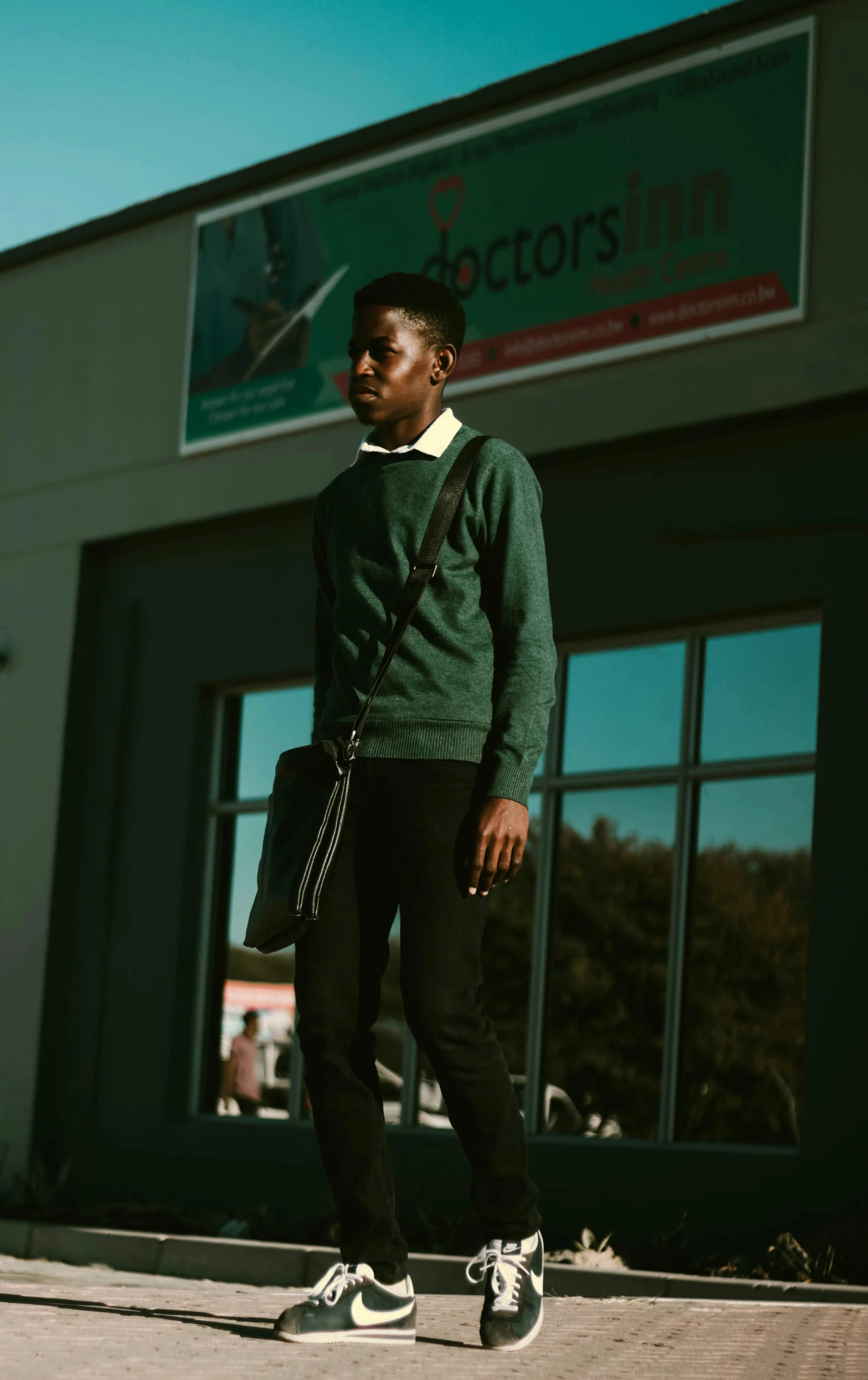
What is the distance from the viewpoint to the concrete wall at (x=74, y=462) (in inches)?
440

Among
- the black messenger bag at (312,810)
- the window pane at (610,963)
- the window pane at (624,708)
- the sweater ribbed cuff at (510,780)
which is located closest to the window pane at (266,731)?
the window pane at (624,708)

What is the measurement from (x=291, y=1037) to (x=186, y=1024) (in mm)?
672

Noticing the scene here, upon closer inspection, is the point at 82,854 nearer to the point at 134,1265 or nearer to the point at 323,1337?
the point at 134,1265

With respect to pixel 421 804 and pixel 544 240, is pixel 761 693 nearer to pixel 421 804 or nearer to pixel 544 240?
pixel 544 240

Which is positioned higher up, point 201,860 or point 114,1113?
point 201,860

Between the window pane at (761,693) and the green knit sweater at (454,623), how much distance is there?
5415 millimetres

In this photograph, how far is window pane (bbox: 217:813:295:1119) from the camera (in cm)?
1121

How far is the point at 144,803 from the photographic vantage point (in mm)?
11812

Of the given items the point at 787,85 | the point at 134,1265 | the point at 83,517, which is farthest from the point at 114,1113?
the point at 787,85

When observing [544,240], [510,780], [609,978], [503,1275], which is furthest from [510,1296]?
[544,240]

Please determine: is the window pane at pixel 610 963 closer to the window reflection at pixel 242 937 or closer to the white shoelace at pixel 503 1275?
the window reflection at pixel 242 937

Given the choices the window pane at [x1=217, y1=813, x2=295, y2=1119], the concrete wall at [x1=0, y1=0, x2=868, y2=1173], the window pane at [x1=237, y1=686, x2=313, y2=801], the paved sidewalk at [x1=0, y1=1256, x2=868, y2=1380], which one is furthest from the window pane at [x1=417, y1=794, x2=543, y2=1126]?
the paved sidewalk at [x1=0, y1=1256, x2=868, y2=1380]

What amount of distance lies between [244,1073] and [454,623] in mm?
8098

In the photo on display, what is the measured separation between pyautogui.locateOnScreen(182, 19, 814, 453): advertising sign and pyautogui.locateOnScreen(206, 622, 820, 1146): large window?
5.76 feet
